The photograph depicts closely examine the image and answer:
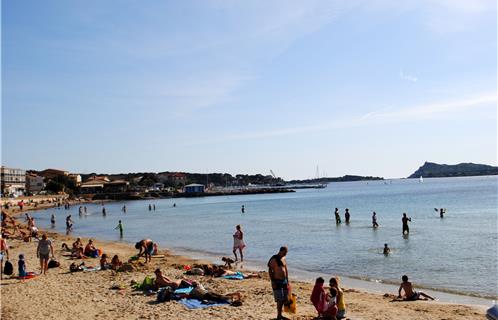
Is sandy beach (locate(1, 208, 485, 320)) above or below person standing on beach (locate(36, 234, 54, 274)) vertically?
below

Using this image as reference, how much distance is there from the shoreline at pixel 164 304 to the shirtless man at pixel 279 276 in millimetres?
832

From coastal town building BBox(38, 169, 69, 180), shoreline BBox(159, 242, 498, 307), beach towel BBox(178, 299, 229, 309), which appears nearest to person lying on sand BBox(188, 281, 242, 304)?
beach towel BBox(178, 299, 229, 309)

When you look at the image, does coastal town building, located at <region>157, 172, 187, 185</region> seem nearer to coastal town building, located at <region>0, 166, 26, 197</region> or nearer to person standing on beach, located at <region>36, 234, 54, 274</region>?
coastal town building, located at <region>0, 166, 26, 197</region>

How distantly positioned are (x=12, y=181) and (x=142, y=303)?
4602 inches

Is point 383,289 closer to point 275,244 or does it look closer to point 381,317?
point 381,317

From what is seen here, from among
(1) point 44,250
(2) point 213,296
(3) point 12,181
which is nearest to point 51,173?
(3) point 12,181

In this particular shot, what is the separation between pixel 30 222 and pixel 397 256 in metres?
24.3

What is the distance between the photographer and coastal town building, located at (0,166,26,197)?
335 feet

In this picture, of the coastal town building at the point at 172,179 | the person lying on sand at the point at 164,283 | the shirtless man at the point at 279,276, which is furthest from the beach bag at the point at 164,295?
the coastal town building at the point at 172,179

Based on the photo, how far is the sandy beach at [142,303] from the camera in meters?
9.73

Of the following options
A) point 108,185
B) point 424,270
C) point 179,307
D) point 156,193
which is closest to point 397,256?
point 424,270

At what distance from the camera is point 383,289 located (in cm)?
1362

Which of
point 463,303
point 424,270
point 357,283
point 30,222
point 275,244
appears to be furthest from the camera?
point 30,222

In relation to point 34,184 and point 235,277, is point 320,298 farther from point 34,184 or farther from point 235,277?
point 34,184
